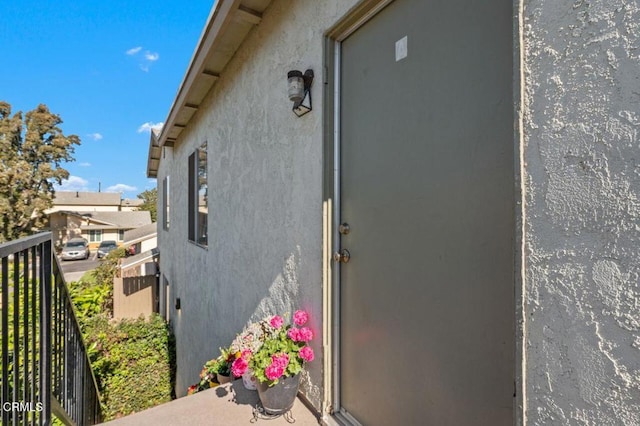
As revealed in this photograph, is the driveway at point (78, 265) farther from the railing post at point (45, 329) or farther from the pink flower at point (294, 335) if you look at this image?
the pink flower at point (294, 335)

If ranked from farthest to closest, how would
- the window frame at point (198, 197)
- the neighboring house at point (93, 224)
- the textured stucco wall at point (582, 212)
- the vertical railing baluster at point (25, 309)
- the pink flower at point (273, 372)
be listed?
1. the neighboring house at point (93, 224)
2. the window frame at point (198, 197)
3. the pink flower at point (273, 372)
4. the vertical railing baluster at point (25, 309)
5. the textured stucco wall at point (582, 212)

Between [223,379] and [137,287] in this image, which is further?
[137,287]

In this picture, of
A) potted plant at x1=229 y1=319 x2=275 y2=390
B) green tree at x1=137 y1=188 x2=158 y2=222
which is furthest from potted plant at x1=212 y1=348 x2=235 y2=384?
green tree at x1=137 y1=188 x2=158 y2=222

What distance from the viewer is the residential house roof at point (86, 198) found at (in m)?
42.3

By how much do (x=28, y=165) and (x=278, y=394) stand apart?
94.4 ft

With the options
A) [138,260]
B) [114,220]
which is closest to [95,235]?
[114,220]

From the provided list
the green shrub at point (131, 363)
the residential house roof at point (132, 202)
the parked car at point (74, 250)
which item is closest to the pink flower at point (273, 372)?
the green shrub at point (131, 363)

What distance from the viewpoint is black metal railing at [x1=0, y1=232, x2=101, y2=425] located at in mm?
1464

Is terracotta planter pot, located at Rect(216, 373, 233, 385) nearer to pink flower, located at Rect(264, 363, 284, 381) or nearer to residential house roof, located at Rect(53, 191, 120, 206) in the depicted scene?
pink flower, located at Rect(264, 363, 284, 381)

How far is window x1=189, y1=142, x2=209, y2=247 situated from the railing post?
322 centimetres

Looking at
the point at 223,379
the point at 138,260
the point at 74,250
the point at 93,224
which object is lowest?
the point at 74,250

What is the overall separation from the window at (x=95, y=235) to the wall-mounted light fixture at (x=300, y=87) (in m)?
42.1

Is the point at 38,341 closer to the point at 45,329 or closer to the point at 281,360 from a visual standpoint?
the point at 45,329

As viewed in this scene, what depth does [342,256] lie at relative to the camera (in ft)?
6.93
